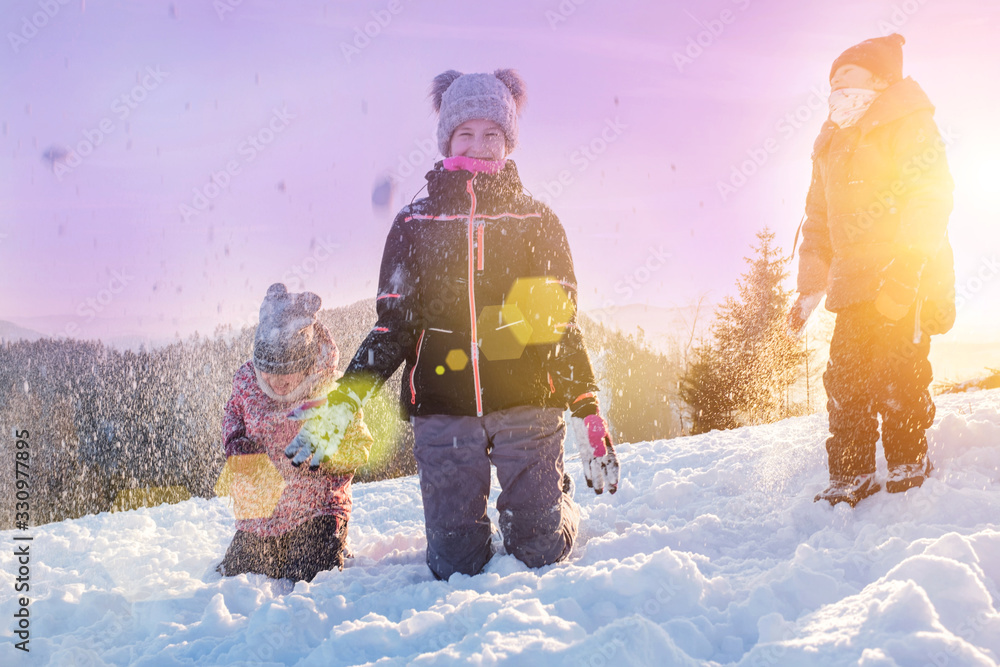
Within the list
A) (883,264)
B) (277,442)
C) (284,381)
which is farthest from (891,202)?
(277,442)

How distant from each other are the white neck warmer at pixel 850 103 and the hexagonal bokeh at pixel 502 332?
2.07 metres

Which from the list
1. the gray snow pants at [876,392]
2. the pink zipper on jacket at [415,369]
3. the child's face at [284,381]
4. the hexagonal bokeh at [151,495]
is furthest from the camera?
the hexagonal bokeh at [151,495]

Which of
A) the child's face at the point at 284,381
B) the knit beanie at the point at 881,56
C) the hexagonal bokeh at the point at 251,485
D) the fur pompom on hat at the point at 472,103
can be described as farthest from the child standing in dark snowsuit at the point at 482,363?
the knit beanie at the point at 881,56

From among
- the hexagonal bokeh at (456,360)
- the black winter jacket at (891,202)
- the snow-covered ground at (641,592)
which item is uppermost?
the black winter jacket at (891,202)

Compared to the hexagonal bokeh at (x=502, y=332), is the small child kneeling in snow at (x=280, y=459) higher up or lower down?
lower down

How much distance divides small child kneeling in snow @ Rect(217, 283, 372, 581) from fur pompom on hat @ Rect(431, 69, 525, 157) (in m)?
1.19

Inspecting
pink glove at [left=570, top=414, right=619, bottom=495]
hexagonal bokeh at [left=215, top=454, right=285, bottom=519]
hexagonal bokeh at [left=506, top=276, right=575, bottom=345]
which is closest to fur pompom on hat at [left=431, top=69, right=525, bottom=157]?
hexagonal bokeh at [left=506, top=276, right=575, bottom=345]

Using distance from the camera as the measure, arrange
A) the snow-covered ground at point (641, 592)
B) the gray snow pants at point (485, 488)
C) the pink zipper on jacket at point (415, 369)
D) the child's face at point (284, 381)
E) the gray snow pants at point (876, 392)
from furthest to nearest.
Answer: the child's face at point (284, 381) < the gray snow pants at point (876, 392) < the pink zipper on jacket at point (415, 369) < the gray snow pants at point (485, 488) < the snow-covered ground at point (641, 592)

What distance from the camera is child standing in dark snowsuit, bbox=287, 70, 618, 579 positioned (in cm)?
282

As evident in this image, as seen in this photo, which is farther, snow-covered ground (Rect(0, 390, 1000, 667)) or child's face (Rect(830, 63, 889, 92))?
child's face (Rect(830, 63, 889, 92))

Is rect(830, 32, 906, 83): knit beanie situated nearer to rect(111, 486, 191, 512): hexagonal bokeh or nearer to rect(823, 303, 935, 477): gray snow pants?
rect(823, 303, 935, 477): gray snow pants

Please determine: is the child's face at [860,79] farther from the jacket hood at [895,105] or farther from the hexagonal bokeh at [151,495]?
the hexagonal bokeh at [151,495]

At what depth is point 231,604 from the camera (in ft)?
8.27

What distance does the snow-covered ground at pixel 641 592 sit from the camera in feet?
5.40
